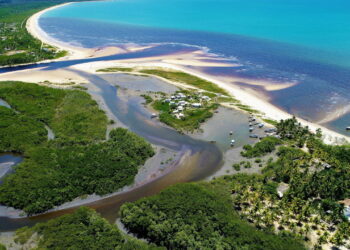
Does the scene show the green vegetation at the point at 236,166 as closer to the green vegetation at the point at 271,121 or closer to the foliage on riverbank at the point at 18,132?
the green vegetation at the point at 271,121

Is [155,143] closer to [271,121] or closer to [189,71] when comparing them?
[271,121]

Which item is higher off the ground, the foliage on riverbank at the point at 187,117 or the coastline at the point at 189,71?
the coastline at the point at 189,71

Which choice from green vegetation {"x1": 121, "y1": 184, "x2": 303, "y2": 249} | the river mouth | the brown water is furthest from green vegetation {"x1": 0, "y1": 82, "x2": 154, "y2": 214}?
green vegetation {"x1": 121, "y1": 184, "x2": 303, "y2": 249}

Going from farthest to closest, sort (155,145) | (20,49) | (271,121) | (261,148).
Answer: (20,49)
(271,121)
(155,145)
(261,148)

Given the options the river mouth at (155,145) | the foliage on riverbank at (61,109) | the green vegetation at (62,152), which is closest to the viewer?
the river mouth at (155,145)

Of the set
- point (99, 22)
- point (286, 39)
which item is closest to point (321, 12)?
point (286, 39)

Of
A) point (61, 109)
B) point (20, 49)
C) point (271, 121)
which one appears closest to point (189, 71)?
point (271, 121)

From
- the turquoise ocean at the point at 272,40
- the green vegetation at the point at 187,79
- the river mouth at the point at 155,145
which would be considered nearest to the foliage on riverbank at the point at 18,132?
the river mouth at the point at 155,145

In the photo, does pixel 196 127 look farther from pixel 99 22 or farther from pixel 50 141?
pixel 99 22
